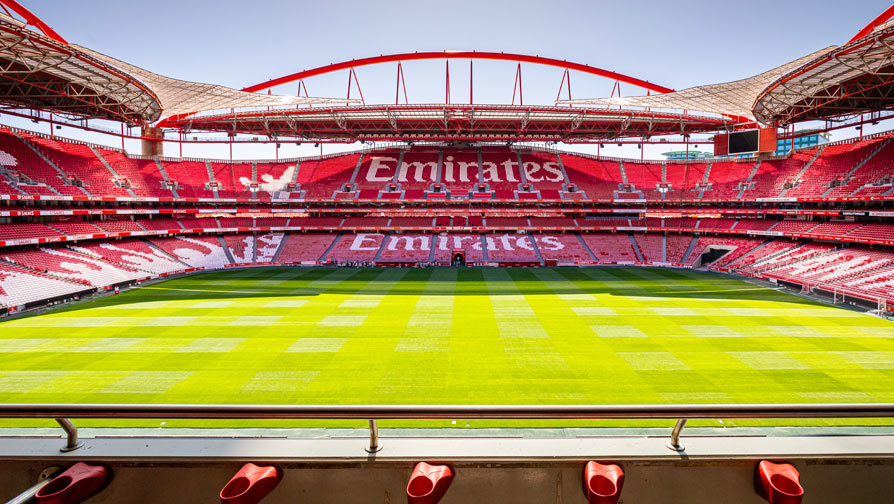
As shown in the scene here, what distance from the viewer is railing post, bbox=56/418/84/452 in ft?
10.4

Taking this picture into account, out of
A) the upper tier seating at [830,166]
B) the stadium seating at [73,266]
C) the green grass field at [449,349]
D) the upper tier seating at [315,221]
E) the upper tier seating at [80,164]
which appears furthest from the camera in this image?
the upper tier seating at [315,221]

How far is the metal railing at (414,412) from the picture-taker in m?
3.09

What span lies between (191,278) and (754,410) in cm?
4353

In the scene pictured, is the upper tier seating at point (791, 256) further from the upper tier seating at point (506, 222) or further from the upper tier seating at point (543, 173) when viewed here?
the upper tier seating at point (506, 222)

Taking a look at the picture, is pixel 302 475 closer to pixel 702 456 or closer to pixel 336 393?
pixel 702 456

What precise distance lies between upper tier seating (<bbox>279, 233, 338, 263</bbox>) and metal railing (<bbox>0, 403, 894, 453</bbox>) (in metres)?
46.8

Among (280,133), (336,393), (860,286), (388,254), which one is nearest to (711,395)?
(336,393)

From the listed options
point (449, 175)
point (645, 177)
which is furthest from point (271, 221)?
point (645, 177)

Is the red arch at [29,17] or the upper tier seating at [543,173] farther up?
the red arch at [29,17]

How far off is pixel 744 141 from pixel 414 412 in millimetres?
59834

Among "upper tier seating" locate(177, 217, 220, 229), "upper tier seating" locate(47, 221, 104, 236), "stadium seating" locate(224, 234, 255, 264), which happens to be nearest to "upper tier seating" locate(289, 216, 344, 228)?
"stadium seating" locate(224, 234, 255, 264)

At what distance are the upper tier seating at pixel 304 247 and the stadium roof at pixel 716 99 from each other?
31.6 metres

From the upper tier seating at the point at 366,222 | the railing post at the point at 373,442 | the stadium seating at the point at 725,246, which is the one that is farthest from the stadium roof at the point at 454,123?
the railing post at the point at 373,442

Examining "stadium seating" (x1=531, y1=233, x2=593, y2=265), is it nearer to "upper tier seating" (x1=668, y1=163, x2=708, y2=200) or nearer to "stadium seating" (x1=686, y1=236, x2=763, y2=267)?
"stadium seating" (x1=686, y1=236, x2=763, y2=267)
